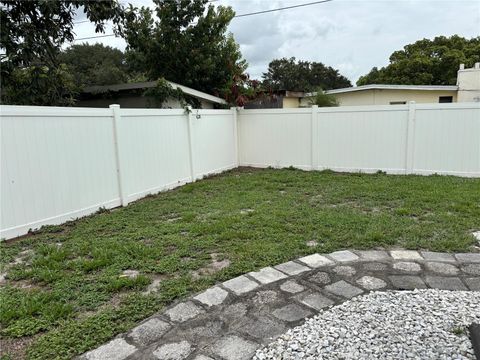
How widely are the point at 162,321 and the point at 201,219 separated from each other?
2302 mm

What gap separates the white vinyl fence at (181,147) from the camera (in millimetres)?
4062

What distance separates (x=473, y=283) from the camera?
2.70 m

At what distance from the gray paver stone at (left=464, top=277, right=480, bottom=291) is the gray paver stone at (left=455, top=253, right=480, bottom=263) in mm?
375

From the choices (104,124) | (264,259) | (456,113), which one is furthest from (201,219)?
(456,113)

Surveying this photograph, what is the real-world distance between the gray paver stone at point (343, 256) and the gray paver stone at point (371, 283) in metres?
0.35

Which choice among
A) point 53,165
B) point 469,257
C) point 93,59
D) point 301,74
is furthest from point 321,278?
point 301,74

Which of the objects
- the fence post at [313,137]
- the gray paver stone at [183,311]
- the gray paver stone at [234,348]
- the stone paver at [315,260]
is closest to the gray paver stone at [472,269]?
the stone paver at [315,260]

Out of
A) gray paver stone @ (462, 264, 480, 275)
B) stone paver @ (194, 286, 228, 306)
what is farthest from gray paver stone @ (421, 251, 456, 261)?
stone paver @ (194, 286, 228, 306)

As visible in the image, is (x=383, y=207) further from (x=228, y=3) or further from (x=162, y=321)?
(x=228, y=3)

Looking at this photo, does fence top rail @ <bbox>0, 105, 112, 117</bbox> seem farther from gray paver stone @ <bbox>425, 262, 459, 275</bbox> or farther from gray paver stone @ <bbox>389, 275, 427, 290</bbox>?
gray paver stone @ <bbox>425, 262, 459, 275</bbox>

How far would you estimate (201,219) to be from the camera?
455 cm

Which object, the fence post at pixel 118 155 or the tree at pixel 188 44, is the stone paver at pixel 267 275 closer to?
the fence post at pixel 118 155

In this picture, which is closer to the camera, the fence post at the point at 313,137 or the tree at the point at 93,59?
the fence post at the point at 313,137

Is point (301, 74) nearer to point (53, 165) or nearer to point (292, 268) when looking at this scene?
point (53, 165)
